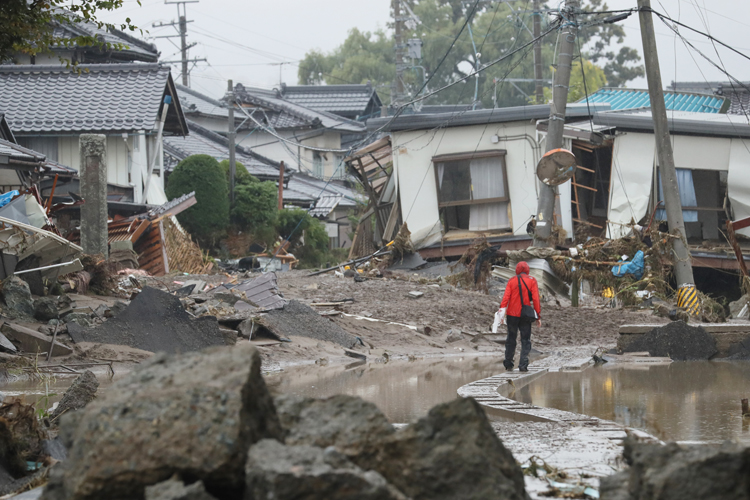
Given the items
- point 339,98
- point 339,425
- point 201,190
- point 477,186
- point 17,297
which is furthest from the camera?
point 339,98

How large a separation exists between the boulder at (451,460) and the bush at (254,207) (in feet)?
91.4

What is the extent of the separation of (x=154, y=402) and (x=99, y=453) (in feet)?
1.05

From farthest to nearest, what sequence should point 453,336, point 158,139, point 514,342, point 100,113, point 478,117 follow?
1. point 158,139
2. point 100,113
3. point 478,117
4. point 453,336
5. point 514,342

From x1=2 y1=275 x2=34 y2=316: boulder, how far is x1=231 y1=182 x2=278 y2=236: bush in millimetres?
18778

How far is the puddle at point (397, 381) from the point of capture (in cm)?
882

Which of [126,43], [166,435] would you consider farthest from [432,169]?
[166,435]

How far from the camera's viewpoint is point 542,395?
972 cm

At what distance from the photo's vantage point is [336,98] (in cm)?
5488

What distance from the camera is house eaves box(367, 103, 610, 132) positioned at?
24.5 meters

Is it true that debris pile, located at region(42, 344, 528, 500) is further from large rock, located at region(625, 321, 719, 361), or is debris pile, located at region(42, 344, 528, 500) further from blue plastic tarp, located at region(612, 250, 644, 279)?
blue plastic tarp, located at region(612, 250, 644, 279)

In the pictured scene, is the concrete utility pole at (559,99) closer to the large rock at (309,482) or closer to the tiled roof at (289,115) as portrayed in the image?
the large rock at (309,482)

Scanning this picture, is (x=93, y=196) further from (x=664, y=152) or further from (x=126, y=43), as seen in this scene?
(x=126, y=43)

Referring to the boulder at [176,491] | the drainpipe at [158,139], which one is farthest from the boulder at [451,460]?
the drainpipe at [158,139]

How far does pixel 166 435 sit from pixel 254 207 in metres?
28.3
